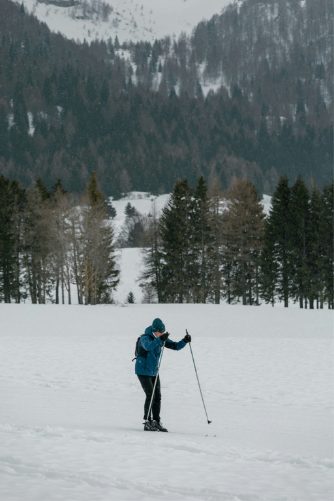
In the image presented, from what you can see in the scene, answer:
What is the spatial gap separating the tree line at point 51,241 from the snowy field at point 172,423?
1450cm

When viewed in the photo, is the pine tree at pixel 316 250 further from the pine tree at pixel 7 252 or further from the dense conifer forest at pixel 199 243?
the pine tree at pixel 7 252

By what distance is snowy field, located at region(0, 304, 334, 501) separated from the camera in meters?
4.98

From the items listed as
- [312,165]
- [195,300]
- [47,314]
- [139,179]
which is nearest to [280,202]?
[195,300]

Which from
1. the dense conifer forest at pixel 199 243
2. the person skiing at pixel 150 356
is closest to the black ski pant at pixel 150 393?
the person skiing at pixel 150 356

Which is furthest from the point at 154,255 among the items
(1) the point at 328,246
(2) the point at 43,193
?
(1) the point at 328,246

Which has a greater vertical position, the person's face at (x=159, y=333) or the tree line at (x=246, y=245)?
the tree line at (x=246, y=245)

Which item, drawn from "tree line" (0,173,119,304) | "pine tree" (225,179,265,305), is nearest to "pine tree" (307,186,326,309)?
"pine tree" (225,179,265,305)

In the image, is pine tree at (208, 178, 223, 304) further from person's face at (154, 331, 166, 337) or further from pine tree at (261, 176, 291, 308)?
person's face at (154, 331, 166, 337)

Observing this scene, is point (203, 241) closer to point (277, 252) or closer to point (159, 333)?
point (277, 252)

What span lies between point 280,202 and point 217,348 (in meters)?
23.5

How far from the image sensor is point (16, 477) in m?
5.02

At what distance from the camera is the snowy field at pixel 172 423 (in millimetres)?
4977

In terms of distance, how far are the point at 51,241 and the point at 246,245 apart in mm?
16215

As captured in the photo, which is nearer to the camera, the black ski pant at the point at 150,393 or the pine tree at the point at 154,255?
the black ski pant at the point at 150,393
